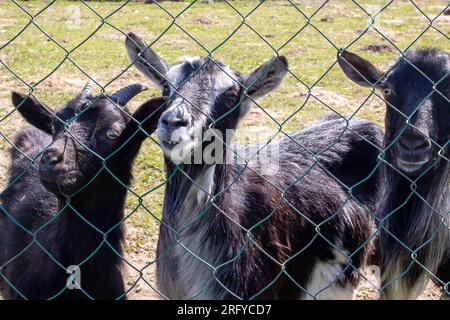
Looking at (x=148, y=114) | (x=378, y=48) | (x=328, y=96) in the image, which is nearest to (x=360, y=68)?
(x=148, y=114)

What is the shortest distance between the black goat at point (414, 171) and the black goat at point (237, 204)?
0.91 feet

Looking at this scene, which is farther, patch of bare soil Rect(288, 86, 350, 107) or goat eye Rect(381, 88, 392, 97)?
patch of bare soil Rect(288, 86, 350, 107)

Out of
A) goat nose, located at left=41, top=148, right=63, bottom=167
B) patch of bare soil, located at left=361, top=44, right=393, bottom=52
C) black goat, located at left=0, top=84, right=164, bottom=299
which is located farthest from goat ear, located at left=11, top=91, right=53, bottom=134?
patch of bare soil, located at left=361, top=44, right=393, bottom=52

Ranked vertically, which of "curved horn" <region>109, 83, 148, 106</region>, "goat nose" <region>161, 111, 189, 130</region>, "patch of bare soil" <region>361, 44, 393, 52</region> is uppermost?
"patch of bare soil" <region>361, 44, 393, 52</region>

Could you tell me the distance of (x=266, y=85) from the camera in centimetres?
438

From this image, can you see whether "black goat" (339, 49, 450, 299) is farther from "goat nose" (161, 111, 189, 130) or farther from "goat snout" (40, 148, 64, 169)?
"goat snout" (40, 148, 64, 169)

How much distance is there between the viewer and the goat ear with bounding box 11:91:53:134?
15.0 feet

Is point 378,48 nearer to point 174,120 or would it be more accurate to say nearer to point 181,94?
point 181,94

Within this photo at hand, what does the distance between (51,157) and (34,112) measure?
0.69 metres

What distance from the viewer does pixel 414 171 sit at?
13.5 ft

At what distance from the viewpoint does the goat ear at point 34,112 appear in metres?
4.58

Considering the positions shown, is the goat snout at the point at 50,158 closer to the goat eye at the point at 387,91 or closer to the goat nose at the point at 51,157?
the goat nose at the point at 51,157

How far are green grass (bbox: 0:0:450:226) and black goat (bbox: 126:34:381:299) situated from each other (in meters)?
1.50
